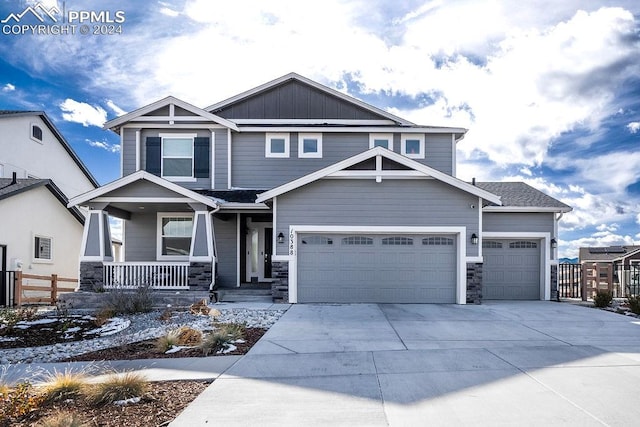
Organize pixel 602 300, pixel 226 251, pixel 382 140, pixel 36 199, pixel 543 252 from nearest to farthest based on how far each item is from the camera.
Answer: pixel 602 300 → pixel 543 252 → pixel 226 251 → pixel 382 140 → pixel 36 199

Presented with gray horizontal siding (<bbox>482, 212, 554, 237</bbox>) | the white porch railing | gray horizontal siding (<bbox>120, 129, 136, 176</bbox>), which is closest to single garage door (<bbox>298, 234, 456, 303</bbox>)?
gray horizontal siding (<bbox>482, 212, 554, 237</bbox>)

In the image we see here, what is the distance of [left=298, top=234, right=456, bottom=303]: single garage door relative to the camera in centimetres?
1353

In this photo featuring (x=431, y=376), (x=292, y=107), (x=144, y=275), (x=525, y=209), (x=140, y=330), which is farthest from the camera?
(x=292, y=107)

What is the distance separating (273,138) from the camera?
658 inches

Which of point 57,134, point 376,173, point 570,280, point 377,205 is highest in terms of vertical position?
point 57,134

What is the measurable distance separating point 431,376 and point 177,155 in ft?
43.8

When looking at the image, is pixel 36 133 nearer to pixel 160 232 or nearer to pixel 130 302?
pixel 160 232

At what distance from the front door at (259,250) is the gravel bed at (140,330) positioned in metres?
4.19

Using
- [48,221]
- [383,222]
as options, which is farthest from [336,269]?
[48,221]

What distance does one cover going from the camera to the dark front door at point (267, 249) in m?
16.3

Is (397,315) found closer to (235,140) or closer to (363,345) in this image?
(363,345)

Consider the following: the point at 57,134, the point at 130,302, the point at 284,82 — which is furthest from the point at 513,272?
the point at 57,134

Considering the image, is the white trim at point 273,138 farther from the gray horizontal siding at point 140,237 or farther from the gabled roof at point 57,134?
the gabled roof at point 57,134

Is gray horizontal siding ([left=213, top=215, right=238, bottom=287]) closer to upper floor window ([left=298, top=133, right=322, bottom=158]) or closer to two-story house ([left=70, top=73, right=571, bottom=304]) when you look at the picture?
two-story house ([left=70, top=73, right=571, bottom=304])
